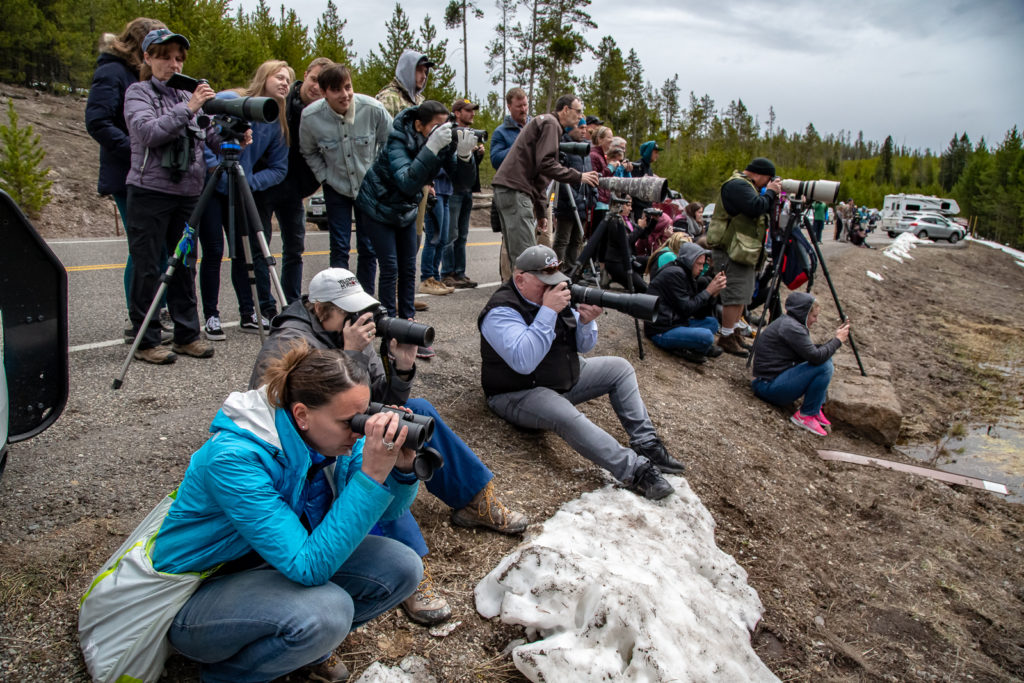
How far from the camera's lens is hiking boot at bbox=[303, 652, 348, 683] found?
209cm

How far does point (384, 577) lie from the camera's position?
211 centimetres

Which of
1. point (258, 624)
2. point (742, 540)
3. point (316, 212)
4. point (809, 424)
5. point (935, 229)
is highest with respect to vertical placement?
point (316, 212)

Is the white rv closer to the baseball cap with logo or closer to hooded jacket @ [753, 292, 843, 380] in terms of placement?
hooded jacket @ [753, 292, 843, 380]

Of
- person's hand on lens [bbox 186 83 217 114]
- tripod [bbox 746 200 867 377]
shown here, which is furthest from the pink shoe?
person's hand on lens [bbox 186 83 217 114]

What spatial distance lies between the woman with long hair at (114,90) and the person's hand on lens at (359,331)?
2095mm

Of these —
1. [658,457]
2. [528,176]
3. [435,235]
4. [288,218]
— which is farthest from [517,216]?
[658,457]

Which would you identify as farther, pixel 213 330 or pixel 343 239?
pixel 343 239

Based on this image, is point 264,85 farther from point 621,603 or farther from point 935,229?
point 935,229

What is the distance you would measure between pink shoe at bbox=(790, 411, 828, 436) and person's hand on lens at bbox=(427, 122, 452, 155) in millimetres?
3742

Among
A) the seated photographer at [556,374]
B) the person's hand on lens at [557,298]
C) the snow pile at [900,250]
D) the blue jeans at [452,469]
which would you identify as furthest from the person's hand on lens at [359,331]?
the snow pile at [900,250]

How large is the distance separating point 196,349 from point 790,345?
15.0 feet

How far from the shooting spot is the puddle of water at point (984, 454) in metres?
5.88

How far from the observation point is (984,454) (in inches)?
252

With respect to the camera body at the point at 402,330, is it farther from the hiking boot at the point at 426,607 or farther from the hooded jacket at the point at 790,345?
the hooded jacket at the point at 790,345
